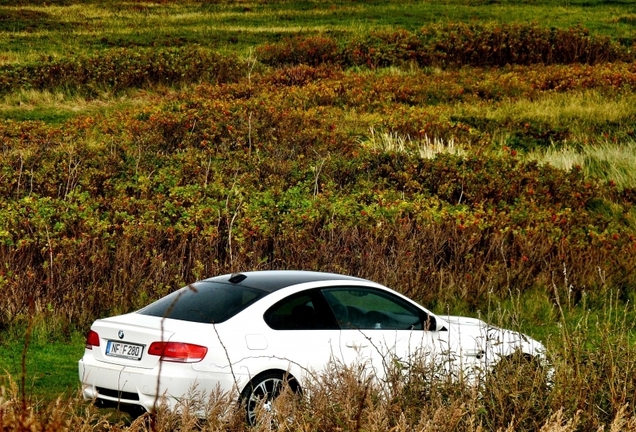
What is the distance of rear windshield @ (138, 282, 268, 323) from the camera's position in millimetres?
8672

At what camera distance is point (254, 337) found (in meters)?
8.52

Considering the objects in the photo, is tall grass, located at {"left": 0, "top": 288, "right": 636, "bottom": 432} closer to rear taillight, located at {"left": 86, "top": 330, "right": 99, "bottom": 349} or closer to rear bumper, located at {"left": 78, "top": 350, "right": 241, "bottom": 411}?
rear bumper, located at {"left": 78, "top": 350, "right": 241, "bottom": 411}

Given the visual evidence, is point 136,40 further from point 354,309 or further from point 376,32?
point 354,309

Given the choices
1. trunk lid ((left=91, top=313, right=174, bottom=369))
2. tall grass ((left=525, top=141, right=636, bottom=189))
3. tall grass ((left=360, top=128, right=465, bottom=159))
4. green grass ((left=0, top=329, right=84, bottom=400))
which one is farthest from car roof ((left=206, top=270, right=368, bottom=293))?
tall grass ((left=525, top=141, right=636, bottom=189))

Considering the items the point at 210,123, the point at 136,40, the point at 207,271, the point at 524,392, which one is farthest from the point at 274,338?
the point at 136,40

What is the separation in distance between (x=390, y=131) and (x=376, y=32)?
659 inches

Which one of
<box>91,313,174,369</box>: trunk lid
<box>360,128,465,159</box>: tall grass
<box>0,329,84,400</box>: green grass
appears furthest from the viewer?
<box>360,128,465,159</box>: tall grass

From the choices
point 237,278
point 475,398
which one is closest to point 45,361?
point 237,278

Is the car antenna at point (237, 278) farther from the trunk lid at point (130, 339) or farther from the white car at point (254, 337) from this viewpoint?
the trunk lid at point (130, 339)

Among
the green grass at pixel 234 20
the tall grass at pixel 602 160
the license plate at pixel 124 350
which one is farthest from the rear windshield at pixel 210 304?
the green grass at pixel 234 20

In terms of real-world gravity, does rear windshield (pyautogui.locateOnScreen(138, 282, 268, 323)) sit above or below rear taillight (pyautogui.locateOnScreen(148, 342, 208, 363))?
above

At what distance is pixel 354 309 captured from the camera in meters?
9.45

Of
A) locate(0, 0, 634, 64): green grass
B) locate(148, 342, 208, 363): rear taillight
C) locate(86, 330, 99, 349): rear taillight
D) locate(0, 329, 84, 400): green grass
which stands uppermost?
locate(0, 0, 634, 64): green grass

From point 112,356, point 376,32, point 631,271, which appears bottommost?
point 631,271
